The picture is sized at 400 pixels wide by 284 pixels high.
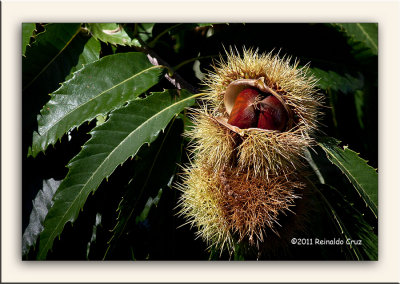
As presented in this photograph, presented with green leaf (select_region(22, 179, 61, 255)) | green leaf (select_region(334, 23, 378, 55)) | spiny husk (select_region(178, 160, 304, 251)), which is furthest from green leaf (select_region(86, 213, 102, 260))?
green leaf (select_region(334, 23, 378, 55))

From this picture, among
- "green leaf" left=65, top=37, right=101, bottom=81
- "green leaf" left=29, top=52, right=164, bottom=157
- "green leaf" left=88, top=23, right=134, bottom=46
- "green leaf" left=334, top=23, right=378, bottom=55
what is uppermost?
"green leaf" left=334, top=23, right=378, bottom=55

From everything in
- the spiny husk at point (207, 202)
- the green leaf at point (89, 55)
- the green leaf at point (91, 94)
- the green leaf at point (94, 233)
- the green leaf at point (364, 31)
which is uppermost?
the green leaf at point (364, 31)

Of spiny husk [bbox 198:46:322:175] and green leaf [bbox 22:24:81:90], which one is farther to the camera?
green leaf [bbox 22:24:81:90]

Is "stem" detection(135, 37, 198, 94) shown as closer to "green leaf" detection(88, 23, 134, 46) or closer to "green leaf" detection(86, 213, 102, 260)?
"green leaf" detection(88, 23, 134, 46)

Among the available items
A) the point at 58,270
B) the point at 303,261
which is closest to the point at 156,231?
the point at 58,270

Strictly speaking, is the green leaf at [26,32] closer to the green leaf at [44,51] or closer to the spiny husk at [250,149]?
the green leaf at [44,51]

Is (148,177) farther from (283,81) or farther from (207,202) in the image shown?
(283,81)

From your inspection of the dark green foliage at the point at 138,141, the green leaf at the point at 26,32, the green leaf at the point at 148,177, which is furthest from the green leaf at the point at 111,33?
the green leaf at the point at 148,177
